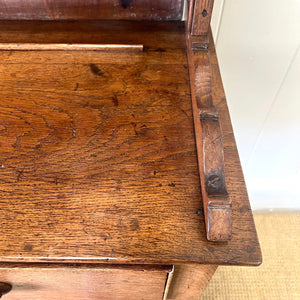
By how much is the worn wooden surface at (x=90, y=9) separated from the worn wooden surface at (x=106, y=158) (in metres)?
0.04

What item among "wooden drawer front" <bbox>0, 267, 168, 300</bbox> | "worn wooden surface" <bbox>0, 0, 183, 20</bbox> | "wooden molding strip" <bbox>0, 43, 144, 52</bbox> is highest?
"worn wooden surface" <bbox>0, 0, 183, 20</bbox>

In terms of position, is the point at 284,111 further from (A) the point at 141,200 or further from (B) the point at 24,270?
(B) the point at 24,270

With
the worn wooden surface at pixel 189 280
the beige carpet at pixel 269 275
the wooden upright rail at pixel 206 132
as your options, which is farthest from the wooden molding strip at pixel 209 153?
the beige carpet at pixel 269 275

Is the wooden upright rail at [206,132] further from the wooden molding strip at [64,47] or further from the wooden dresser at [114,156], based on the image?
the wooden molding strip at [64,47]

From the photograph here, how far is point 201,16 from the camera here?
0.56 metres

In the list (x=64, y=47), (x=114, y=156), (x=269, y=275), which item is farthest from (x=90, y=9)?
(x=269, y=275)

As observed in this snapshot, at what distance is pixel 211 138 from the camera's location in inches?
18.3

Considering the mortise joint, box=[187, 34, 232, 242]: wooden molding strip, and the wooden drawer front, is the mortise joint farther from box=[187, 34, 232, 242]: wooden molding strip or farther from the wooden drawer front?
the wooden drawer front

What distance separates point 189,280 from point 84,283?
17cm

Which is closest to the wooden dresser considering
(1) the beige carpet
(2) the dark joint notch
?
(2) the dark joint notch

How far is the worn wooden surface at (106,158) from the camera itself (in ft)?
1.40

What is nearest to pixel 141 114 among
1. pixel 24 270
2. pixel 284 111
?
pixel 24 270

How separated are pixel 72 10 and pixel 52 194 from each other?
392mm

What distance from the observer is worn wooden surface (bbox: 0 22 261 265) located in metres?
0.43
